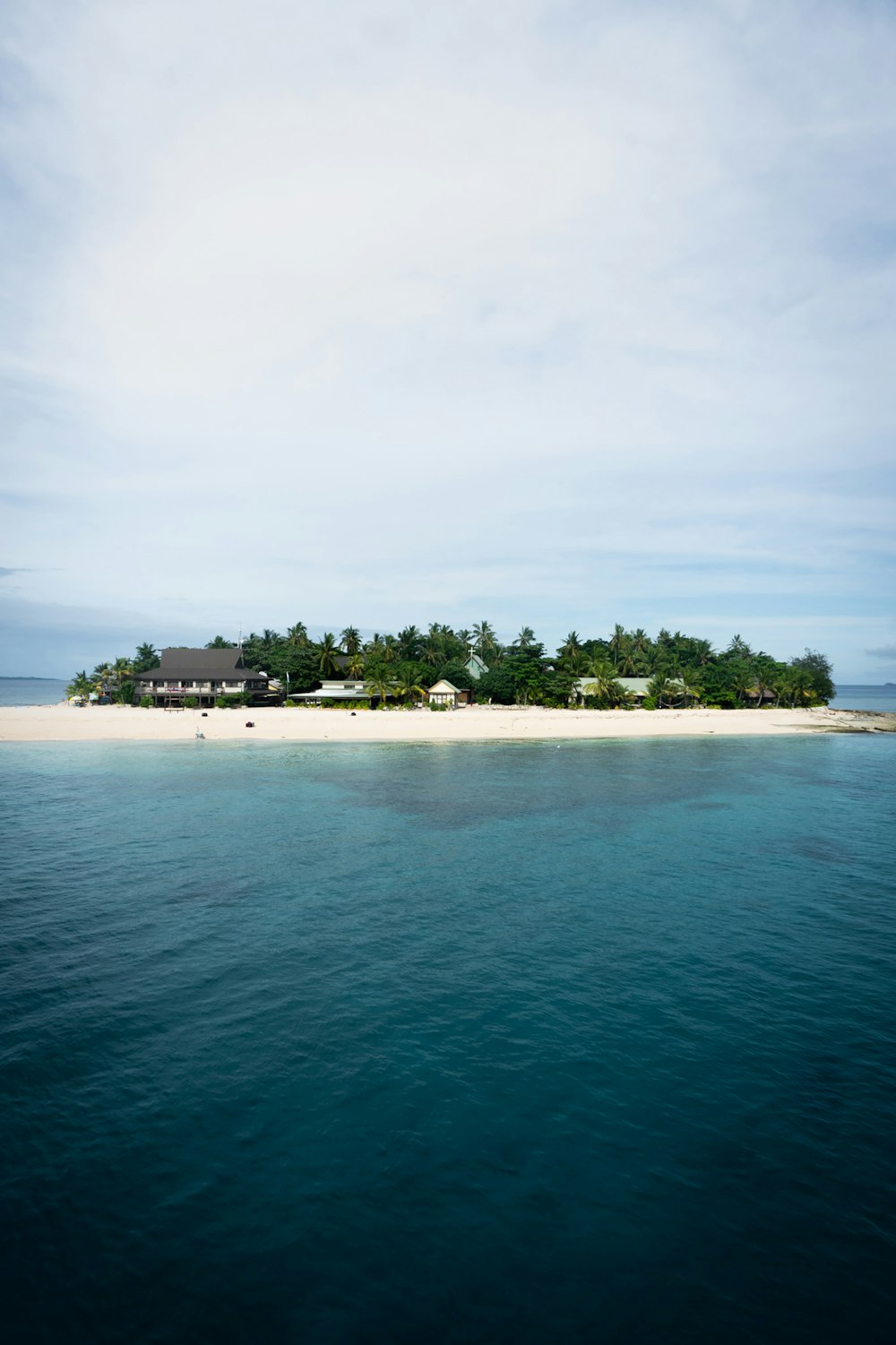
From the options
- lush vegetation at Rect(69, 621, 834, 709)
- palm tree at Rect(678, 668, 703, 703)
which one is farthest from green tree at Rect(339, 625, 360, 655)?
palm tree at Rect(678, 668, 703, 703)

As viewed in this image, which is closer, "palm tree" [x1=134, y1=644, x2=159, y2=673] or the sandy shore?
the sandy shore

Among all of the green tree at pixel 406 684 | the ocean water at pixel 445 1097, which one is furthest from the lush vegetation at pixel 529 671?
the ocean water at pixel 445 1097

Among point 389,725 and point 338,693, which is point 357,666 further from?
point 389,725

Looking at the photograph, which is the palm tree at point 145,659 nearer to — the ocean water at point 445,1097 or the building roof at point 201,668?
the building roof at point 201,668

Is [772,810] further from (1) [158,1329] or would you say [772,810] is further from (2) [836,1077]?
(1) [158,1329]

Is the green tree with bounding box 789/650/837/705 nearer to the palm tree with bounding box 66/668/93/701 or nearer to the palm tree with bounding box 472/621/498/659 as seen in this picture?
the palm tree with bounding box 472/621/498/659

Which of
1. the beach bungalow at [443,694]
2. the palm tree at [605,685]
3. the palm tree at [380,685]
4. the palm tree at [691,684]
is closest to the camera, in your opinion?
the palm tree at [380,685]

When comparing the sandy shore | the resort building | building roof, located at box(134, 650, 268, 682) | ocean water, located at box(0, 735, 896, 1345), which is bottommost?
ocean water, located at box(0, 735, 896, 1345)

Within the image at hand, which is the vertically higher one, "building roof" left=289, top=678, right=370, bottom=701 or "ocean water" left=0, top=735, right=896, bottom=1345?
"building roof" left=289, top=678, right=370, bottom=701
